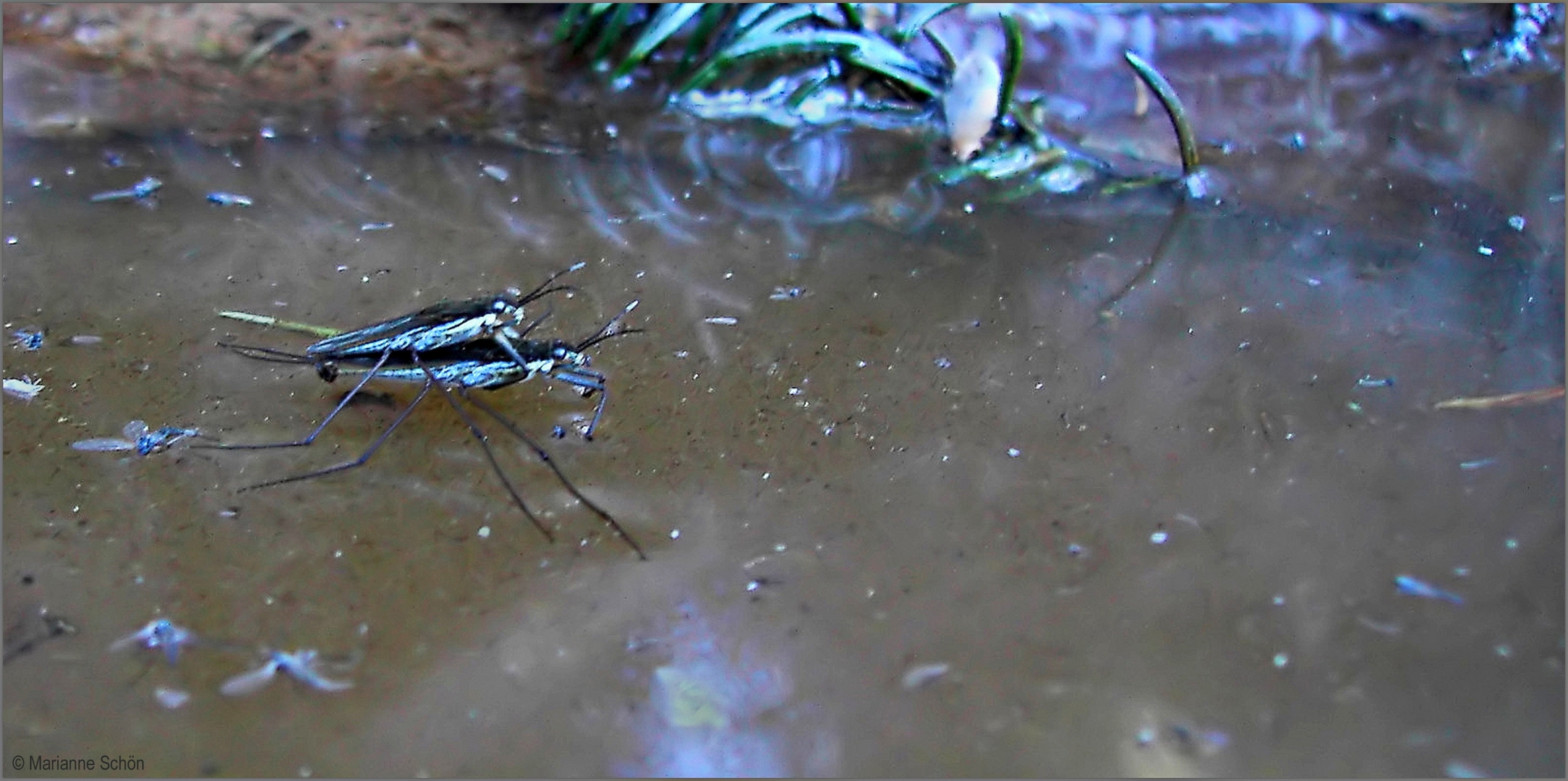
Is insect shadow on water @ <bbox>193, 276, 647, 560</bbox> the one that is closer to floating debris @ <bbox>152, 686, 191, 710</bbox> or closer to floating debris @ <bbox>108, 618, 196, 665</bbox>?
floating debris @ <bbox>108, 618, 196, 665</bbox>

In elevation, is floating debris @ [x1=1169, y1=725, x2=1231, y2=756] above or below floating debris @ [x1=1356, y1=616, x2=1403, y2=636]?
below

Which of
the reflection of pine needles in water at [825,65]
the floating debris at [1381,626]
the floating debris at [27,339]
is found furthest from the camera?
the reflection of pine needles in water at [825,65]

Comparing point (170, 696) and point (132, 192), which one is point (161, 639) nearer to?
point (170, 696)

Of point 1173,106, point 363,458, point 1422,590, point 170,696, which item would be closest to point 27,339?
point 363,458

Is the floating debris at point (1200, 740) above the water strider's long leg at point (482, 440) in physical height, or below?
above

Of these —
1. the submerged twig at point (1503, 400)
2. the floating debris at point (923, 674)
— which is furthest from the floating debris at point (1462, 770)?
the submerged twig at point (1503, 400)

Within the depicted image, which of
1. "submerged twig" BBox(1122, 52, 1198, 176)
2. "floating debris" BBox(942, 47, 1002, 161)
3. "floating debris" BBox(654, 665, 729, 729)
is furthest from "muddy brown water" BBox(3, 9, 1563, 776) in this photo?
"floating debris" BBox(942, 47, 1002, 161)

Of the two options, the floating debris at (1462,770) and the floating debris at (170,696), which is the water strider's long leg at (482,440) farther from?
the floating debris at (1462,770)
